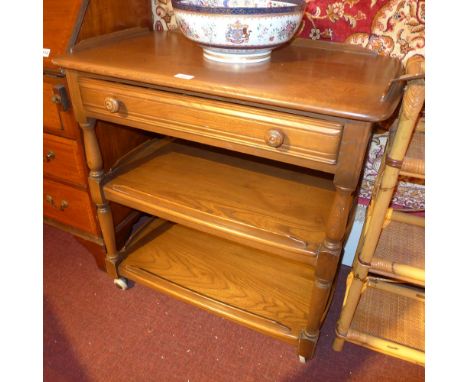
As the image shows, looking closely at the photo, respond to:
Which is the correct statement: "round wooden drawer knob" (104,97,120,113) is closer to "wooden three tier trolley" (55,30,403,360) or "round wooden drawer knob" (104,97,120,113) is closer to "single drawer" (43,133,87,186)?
"wooden three tier trolley" (55,30,403,360)

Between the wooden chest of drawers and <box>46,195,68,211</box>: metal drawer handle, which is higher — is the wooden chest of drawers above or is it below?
above

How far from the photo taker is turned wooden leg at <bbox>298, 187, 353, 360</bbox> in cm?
82

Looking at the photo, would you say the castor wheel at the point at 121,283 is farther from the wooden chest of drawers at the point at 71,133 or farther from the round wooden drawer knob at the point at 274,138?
the round wooden drawer knob at the point at 274,138

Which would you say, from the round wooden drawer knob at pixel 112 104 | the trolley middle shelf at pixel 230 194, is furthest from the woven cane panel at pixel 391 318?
the round wooden drawer knob at pixel 112 104

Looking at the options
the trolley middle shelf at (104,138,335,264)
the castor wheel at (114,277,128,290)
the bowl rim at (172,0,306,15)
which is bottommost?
the castor wheel at (114,277,128,290)

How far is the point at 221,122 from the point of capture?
0.82m

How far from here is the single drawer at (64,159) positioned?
44.8 inches

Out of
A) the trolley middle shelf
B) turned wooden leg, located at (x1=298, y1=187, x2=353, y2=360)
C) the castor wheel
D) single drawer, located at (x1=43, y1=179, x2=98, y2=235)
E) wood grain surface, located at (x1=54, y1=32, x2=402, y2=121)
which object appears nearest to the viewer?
wood grain surface, located at (x1=54, y1=32, x2=402, y2=121)

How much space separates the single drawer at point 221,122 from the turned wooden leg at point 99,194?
0.10 metres

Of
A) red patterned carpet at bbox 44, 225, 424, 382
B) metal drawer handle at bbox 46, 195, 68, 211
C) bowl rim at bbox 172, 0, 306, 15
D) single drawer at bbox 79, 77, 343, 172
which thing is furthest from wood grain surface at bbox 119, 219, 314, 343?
bowl rim at bbox 172, 0, 306, 15

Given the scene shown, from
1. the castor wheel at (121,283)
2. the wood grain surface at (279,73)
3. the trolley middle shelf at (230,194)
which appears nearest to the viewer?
the wood grain surface at (279,73)

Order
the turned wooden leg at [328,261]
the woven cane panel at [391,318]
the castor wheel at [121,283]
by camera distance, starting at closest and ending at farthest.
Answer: the turned wooden leg at [328,261] → the woven cane panel at [391,318] → the castor wheel at [121,283]

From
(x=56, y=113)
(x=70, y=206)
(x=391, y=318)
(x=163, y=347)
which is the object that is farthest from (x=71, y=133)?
(x=391, y=318)

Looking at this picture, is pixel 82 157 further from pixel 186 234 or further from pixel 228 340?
pixel 228 340
